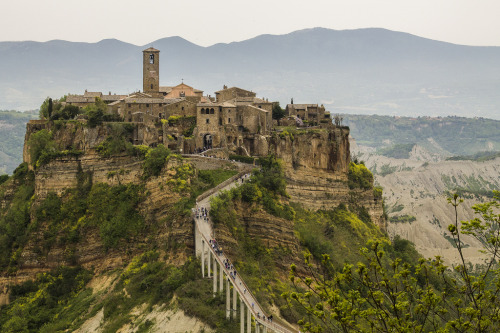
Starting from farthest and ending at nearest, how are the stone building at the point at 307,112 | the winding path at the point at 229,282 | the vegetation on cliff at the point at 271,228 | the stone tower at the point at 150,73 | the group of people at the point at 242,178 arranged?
the stone building at the point at 307,112 → the stone tower at the point at 150,73 → the group of people at the point at 242,178 → the vegetation on cliff at the point at 271,228 → the winding path at the point at 229,282

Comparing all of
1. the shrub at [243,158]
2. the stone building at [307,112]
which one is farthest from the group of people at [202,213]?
the stone building at [307,112]

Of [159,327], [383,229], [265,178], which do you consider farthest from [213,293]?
[383,229]

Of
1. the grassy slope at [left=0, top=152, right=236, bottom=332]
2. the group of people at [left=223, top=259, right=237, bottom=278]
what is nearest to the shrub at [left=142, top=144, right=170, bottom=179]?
the grassy slope at [left=0, top=152, right=236, bottom=332]

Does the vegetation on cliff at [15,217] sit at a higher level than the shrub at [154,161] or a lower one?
lower

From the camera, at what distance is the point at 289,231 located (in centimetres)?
5647

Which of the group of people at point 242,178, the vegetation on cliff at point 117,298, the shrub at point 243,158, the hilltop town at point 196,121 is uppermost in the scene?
the hilltop town at point 196,121

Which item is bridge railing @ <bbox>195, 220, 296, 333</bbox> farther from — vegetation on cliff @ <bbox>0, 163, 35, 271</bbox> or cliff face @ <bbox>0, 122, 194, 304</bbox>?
vegetation on cliff @ <bbox>0, 163, 35, 271</bbox>

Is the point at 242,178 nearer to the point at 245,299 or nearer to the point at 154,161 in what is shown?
the point at 154,161

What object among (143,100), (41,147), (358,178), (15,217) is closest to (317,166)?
Answer: (358,178)

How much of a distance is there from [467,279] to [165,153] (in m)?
40.3

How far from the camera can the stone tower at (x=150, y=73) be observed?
77062mm

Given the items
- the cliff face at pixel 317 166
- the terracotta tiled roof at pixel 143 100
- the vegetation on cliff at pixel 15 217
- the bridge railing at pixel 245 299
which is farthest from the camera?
the terracotta tiled roof at pixel 143 100

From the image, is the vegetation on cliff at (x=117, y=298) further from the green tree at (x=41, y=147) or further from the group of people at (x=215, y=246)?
the green tree at (x=41, y=147)

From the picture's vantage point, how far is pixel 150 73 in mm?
77500
